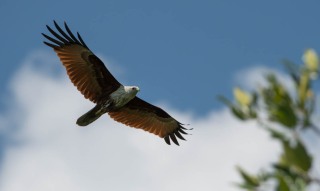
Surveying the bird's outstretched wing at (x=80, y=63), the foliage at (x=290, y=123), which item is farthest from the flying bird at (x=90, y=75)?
the foliage at (x=290, y=123)

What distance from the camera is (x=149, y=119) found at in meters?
14.3

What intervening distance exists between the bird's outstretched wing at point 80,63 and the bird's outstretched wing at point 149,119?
1027mm

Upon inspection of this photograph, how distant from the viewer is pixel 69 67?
42.3 feet

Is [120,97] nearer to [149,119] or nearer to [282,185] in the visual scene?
[149,119]

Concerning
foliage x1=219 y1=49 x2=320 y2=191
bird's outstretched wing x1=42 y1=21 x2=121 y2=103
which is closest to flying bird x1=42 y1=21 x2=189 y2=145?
bird's outstretched wing x1=42 y1=21 x2=121 y2=103

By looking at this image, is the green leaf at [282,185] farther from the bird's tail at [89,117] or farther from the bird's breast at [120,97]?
the bird's breast at [120,97]

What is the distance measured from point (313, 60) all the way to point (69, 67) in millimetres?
11160

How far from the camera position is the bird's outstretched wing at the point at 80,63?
12868 mm

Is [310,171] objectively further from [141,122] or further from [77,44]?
[141,122]

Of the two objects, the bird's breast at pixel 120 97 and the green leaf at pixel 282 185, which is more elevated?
the bird's breast at pixel 120 97

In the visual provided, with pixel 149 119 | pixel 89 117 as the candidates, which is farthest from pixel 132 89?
pixel 149 119

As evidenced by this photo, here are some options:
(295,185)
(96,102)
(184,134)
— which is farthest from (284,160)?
(184,134)

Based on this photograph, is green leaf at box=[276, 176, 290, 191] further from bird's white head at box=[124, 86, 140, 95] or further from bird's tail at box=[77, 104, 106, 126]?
bird's white head at box=[124, 86, 140, 95]

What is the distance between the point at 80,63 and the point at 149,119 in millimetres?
2453
